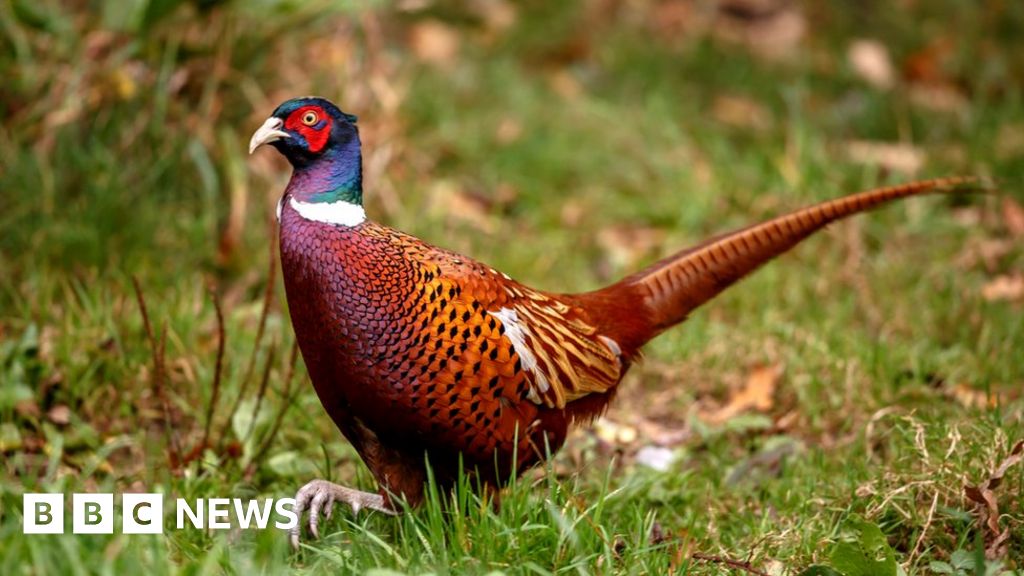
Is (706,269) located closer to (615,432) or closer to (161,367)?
(615,432)

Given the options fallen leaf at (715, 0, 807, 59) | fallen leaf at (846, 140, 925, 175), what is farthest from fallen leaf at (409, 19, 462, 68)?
fallen leaf at (846, 140, 925, 175)

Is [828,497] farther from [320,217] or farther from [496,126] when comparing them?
[496,126]

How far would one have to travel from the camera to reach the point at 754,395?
4379 millimetres

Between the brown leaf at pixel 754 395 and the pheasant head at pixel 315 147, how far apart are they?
1.90 meters

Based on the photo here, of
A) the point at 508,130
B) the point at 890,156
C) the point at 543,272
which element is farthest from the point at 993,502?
the point at 508,130

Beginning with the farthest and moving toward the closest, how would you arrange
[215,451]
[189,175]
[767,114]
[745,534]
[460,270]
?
[767,114], [189,175], [215,451], [745,534], [460,270]

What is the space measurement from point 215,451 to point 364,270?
48.6 inches

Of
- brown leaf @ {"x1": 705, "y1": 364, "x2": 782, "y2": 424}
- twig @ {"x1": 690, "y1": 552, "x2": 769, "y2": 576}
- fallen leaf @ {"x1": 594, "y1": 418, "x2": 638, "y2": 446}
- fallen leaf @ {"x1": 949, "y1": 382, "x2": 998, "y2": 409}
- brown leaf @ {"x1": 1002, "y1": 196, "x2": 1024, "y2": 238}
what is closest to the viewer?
twig @ {"x1": 690, "y1": 552, "x2": 769, "y2": 576}

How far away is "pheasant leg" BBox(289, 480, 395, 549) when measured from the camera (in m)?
3.04

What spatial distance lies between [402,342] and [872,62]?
5461mm

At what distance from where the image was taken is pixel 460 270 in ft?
10.1

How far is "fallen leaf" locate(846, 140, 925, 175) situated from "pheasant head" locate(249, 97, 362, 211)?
11.5 feet

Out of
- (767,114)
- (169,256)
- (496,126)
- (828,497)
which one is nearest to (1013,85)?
(767,114)

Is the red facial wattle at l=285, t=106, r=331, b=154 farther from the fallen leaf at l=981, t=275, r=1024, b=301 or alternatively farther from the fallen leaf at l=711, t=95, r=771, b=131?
the fallen leaf at l=711, t=95, r=771, b=131
